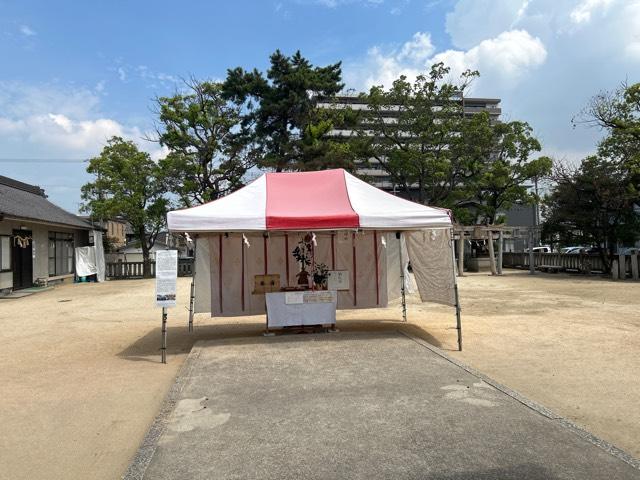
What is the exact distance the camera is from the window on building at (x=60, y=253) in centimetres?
2045

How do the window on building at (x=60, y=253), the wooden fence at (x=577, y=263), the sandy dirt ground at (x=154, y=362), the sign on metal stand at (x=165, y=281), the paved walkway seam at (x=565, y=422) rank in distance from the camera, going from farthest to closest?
1. the window on building at (x=60, y=253)
2. the wooden fence at (x=577, y=263)
3. the sign on metal stand at (x=165, y=281)
4. the sandy dirt ground at (x=154, y=362)
5. the paved walkway seam at (x=565, y=422)

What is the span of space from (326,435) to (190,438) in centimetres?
105

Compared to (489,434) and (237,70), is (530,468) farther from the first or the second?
(237,70)

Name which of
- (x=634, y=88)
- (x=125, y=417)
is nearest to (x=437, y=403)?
(x=125, y=417)

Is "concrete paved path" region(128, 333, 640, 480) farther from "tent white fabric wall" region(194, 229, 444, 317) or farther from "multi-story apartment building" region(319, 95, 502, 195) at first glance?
"multi-story apartment building" region(319, 95, 502, 195)

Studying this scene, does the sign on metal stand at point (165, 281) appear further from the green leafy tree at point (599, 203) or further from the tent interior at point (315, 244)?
the green leafy tree at point (599, 203)

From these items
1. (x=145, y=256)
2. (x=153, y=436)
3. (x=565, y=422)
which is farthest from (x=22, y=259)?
(x=565, y=422)

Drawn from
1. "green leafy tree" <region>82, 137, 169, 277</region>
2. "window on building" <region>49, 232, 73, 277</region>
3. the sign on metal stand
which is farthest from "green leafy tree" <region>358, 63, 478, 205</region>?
the sign on metal stand

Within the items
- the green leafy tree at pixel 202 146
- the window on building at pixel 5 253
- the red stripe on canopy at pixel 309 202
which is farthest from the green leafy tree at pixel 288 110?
the red stripe on canopy at pixel 309 202

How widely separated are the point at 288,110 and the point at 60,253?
13321mm

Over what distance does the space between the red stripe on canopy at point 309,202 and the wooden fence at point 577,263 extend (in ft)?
52.1

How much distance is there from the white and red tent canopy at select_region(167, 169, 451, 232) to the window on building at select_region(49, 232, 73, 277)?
1618 centimetres

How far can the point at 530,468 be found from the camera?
10.1 feet

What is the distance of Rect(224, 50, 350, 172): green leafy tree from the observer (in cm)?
2494
